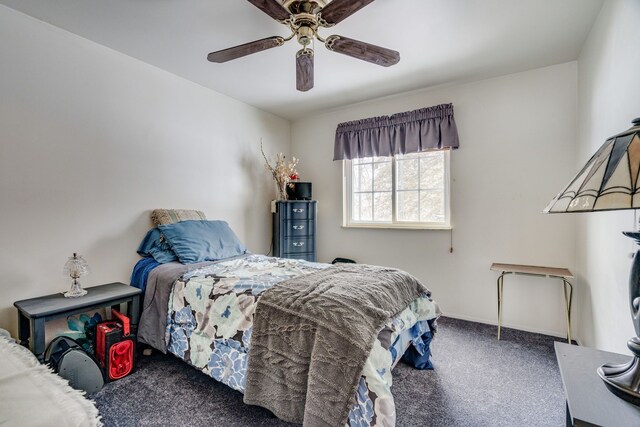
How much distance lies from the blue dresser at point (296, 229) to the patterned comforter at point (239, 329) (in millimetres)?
1195

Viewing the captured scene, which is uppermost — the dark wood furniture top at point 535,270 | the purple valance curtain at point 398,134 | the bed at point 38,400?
the purple valance curtain at point 398,134

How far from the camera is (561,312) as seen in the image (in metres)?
2.63

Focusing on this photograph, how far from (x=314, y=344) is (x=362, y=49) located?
1.73 m

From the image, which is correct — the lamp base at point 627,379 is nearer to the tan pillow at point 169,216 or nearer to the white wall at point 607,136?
the white wall at point 607,136

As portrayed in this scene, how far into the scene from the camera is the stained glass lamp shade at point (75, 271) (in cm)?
198

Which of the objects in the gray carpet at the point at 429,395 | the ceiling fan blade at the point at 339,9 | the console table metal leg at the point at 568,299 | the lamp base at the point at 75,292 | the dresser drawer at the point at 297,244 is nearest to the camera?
the ceiling fan blade at the point at 339,9

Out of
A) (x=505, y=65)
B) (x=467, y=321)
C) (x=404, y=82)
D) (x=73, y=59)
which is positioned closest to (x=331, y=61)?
(x=404, y=82)

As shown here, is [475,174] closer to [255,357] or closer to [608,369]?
[608,369]

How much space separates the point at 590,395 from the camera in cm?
85

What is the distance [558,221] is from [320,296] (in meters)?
2.50

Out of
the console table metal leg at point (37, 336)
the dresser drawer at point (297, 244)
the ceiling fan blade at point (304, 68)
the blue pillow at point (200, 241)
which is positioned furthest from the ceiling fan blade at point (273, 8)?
the dresser drawer at point (297, 244)

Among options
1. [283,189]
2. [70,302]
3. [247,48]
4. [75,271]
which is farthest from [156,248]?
[247,48]

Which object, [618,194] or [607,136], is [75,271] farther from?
[607,136]

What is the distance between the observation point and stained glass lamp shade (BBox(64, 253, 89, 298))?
1.98 m
